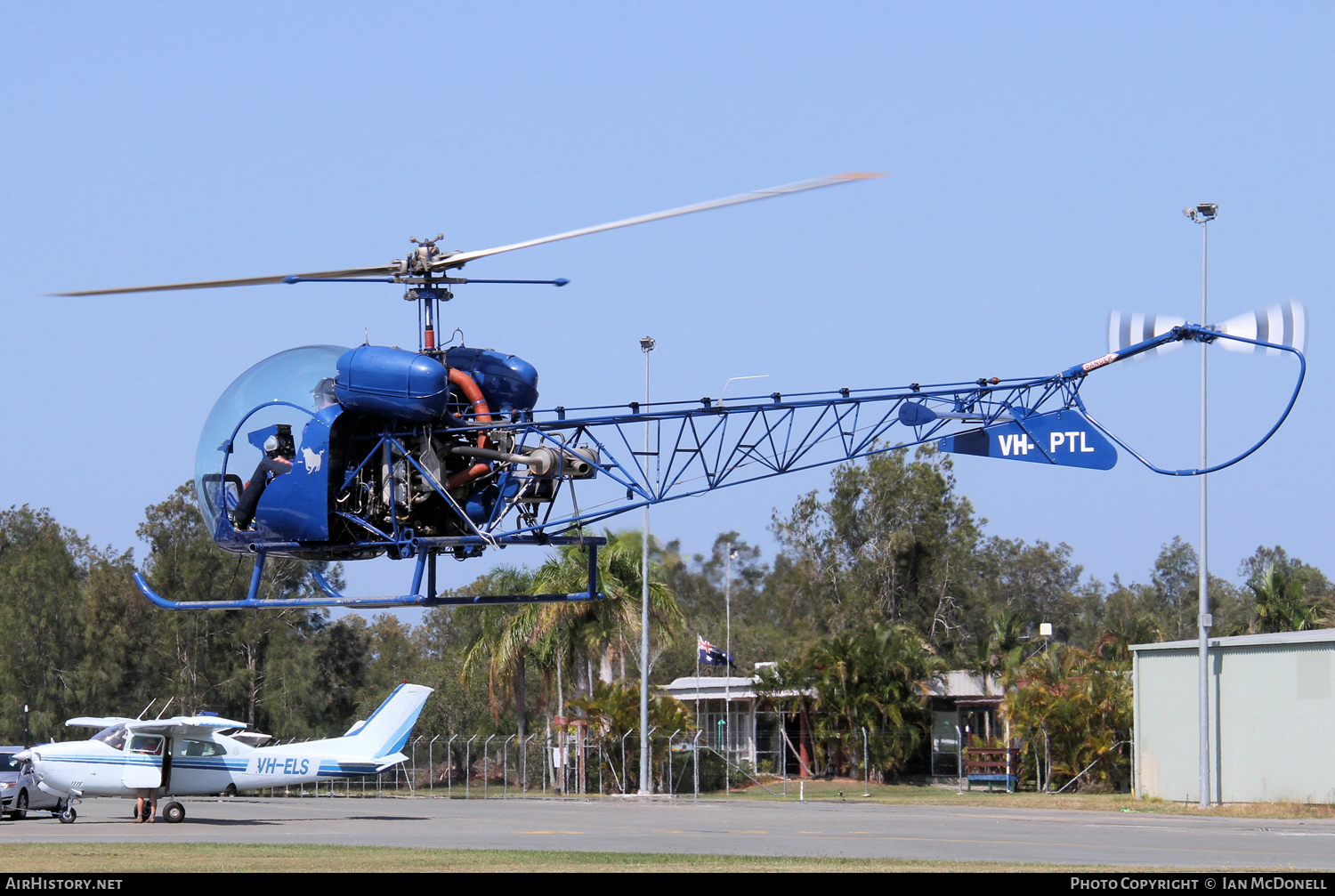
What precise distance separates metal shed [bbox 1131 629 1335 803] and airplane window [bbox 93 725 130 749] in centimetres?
2521

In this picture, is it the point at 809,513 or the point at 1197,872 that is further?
the point at 809,513

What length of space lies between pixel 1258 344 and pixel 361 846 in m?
13.6

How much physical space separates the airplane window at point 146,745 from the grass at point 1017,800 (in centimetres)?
1785

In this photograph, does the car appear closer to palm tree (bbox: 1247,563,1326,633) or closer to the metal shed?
the metal shed

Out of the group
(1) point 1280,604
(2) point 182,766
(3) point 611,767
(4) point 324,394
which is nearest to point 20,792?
(2) point 182,766

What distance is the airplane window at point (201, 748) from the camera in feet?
102

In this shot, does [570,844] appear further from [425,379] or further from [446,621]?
[446,621]

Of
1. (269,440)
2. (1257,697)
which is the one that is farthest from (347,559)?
(1257,697)

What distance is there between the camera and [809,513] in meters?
72.8

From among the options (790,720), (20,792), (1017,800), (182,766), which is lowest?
(1017,800)

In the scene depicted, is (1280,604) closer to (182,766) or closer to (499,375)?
(182,766)

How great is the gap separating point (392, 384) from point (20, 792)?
59.3 feet

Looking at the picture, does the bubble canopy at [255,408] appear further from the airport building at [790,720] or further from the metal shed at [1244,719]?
the airport building at [790,720]

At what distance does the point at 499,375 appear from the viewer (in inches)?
724
